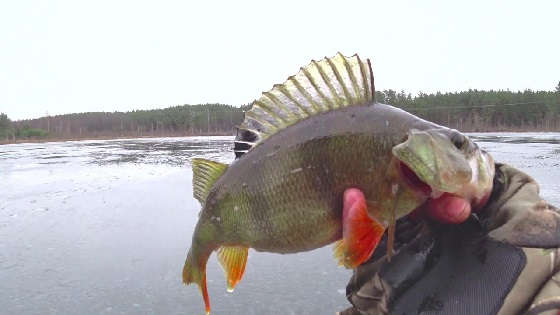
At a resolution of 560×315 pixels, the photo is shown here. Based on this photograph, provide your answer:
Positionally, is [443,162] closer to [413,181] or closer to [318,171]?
[413,181]

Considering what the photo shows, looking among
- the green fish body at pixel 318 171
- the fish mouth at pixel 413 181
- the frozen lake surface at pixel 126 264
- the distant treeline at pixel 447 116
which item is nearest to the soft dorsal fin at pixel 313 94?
the green fish body at pixel 318 171

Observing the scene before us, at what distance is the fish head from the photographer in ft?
4.60

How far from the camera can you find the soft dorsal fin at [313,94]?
165 centimetres

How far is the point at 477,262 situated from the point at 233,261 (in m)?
0.99

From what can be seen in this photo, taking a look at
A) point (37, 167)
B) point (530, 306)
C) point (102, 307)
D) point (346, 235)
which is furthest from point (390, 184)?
point (37, 167)

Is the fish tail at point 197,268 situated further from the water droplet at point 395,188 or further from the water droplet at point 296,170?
the water droplet at point 395,188

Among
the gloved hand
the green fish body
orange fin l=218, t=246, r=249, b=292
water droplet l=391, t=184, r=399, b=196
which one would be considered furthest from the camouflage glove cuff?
orange fin l=218, t=246, r=249, b=292

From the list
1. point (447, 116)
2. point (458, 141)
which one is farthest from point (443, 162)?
point (447, 116)

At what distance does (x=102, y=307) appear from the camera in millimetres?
3500

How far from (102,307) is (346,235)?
9.02 feet

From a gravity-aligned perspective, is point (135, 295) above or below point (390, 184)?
below

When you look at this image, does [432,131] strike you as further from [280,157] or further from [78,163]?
[78,163]

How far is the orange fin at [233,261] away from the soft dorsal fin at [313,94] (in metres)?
0.43

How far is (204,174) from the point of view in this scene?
1880 millimetres
